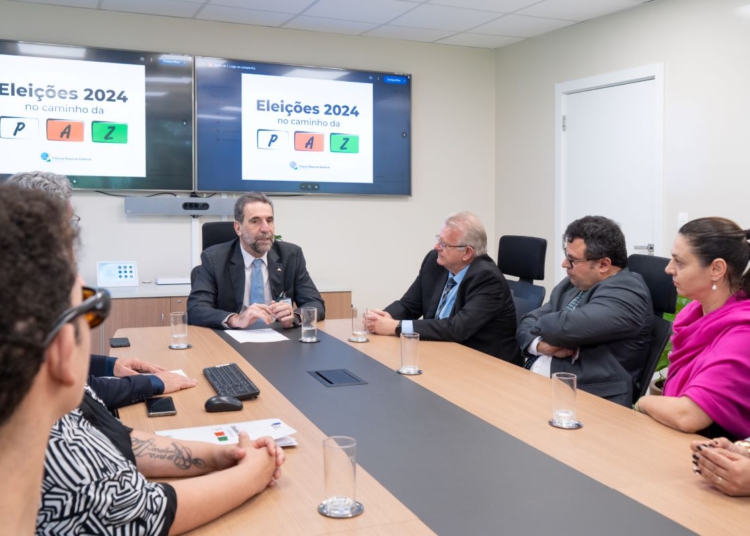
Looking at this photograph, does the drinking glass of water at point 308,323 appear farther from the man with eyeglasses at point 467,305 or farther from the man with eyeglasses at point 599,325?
the man with eyeglasses at point 599,325

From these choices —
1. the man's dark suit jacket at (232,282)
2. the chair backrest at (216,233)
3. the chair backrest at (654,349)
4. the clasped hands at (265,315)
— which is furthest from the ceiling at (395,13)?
the chair backrest at (654,349)

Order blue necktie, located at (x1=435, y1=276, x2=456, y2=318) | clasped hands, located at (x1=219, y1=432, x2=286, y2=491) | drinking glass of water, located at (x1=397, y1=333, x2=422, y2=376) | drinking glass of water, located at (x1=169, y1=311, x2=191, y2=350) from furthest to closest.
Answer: blue necktie, located at (x1=435, y1=276, x2=456, y2=318) < drinking glass of water, located at (x1=169, y1=311, x2=191, y2=350) < drinking glass of water, located at (x1=397, y1=333, x2=422, y2=376) < clasped hands, located at (x1=219, y1=432, x2=286, y2=491)

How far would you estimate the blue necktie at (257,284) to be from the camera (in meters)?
3.65

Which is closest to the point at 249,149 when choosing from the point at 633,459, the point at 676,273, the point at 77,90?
the point at 77,90

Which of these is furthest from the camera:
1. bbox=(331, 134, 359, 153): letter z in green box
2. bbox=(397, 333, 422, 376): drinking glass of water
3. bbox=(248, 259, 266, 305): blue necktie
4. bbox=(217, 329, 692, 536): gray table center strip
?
bbox=(331, 134, 359, 153): letter z in green box

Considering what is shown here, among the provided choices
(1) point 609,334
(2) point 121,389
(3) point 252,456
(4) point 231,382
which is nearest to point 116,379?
(2) point 121,389

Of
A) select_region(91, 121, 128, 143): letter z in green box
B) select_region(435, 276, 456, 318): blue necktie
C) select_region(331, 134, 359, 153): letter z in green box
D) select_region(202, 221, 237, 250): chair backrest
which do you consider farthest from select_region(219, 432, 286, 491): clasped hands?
select_region(331, 134, 359, 153): letter z in green box

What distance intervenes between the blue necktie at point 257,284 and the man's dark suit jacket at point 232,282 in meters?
0.05

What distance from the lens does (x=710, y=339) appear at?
6.75 feet

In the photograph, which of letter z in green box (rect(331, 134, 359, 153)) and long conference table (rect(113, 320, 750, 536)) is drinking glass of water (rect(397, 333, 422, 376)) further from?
letter z in green box (rect(331, 134, 359, 153))

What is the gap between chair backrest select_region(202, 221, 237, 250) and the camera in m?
4.09

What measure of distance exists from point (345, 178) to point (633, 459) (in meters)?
4.16

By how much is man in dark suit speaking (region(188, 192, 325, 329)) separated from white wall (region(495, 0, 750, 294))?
8.01ft

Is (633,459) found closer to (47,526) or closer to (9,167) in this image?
(47,526)
